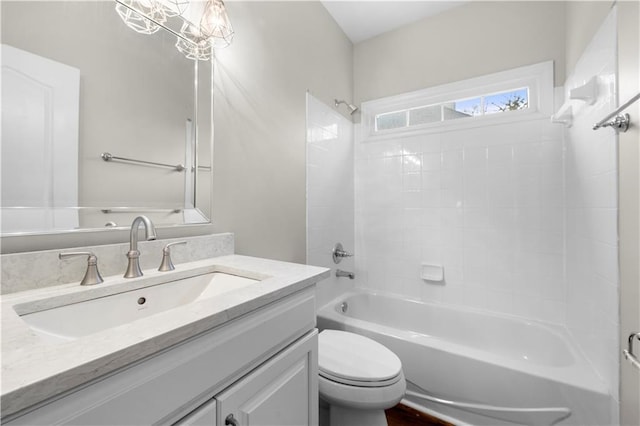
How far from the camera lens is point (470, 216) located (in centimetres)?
202

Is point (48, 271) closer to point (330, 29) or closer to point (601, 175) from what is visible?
point (601, 175)

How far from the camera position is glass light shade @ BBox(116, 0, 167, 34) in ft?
3.16

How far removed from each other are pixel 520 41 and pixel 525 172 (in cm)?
91

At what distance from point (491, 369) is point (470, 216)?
3.46 ft

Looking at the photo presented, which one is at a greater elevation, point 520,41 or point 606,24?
point 520,41

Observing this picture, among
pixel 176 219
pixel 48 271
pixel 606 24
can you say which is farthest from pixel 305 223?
pixel 606 24

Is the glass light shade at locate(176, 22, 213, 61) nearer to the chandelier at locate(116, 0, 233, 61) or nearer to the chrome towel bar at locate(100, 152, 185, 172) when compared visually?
the chandelier at locate(116, 0, 233, 61)

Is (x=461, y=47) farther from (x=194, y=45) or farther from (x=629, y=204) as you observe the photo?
(x=194, y=45)

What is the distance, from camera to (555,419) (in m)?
1.21

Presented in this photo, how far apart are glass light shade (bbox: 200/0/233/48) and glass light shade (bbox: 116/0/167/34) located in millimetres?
149

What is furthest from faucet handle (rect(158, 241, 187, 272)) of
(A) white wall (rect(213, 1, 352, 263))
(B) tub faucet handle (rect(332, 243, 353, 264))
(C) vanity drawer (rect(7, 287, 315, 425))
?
(B) tub faucet handle (rect(332, 243, 353, 264))

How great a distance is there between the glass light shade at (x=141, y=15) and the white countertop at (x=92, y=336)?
90 centimetres

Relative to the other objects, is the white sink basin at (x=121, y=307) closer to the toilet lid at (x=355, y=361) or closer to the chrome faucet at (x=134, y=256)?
the chrome faucet at (x=134, y=256)

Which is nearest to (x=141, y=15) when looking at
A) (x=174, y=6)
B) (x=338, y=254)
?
(x=174, y=6)
